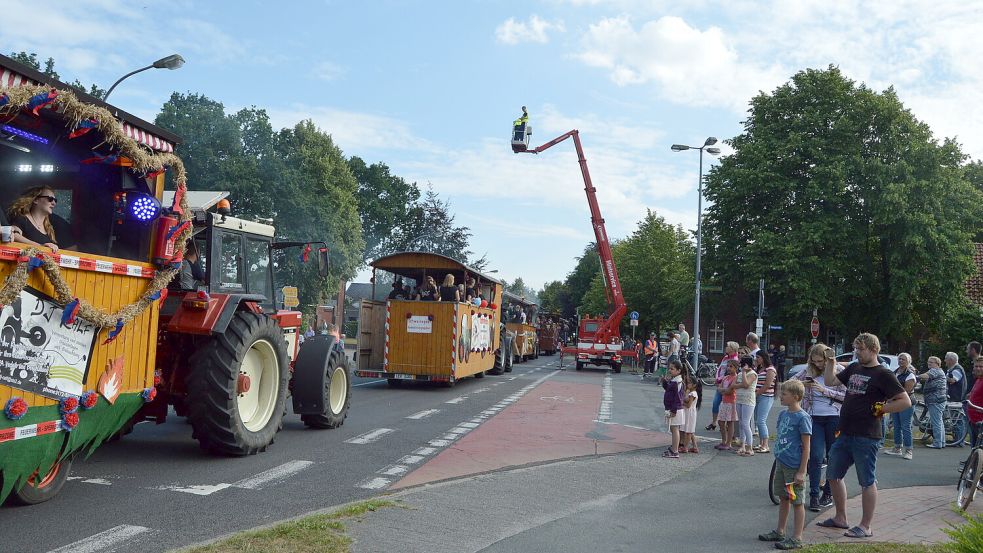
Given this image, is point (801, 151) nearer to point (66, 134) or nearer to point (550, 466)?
point (550, 466)

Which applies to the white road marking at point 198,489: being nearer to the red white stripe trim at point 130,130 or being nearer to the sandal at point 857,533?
the red white stripe trim at point 130,130

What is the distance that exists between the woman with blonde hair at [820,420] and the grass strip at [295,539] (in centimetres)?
465

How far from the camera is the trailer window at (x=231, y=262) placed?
8.73 metres

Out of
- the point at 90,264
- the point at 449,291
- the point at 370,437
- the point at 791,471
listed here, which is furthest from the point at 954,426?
the point at 90,264

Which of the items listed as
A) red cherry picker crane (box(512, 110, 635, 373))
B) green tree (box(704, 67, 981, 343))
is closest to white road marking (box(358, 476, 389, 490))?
red cherry picker crane (box(512, 110, 635, 373))

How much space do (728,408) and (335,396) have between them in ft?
18.3

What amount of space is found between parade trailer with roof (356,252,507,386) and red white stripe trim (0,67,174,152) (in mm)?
11417

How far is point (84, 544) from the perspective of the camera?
5148 mm

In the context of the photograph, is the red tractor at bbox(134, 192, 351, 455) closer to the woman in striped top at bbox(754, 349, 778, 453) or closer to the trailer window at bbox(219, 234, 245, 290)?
the trailer window at bbox(219, 234, 245, 290)

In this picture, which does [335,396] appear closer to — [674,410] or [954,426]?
[674,410]

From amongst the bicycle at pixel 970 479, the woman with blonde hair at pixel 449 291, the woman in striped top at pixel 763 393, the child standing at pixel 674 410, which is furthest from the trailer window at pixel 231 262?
the woman with blonde hair at pixel 449 291

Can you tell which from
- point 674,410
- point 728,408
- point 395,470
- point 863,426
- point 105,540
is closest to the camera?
point 105,540

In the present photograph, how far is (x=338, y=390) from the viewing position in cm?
1111

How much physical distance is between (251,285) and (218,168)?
3154cm
